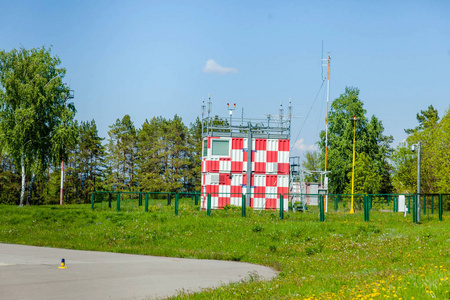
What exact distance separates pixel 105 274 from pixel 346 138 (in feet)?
183

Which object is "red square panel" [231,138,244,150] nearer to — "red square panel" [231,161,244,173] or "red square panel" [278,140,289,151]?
"red square panel" [231,161,244,173]

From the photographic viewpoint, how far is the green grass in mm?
9953

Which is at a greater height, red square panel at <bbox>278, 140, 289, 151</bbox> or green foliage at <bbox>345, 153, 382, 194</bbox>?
red square panel at <bbox>278, 140, 289, 151</bbox>

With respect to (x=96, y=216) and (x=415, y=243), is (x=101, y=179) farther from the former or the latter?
(x=415, y=243)

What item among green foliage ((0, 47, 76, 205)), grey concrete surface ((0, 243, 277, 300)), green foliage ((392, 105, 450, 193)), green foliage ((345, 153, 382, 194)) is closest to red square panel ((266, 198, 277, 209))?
grey concrete surface ((0, 243, 277, 300))

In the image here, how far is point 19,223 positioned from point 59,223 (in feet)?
9.27

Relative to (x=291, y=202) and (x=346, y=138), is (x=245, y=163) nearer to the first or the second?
(x=291, y=202)

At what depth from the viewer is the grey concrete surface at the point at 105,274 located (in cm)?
1035

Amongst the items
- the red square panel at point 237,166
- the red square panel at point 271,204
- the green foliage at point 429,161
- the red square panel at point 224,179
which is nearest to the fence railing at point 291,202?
the red square panel at point 271,204

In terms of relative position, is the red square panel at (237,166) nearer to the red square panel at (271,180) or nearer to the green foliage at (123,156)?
the red square panel at (271,180)

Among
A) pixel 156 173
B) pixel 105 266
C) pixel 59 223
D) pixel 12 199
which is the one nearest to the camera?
pixel 105 266

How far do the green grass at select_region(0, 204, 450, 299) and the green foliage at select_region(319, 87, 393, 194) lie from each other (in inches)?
A: 1470

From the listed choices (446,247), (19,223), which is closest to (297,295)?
(446,247)

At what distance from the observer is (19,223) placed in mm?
26953
